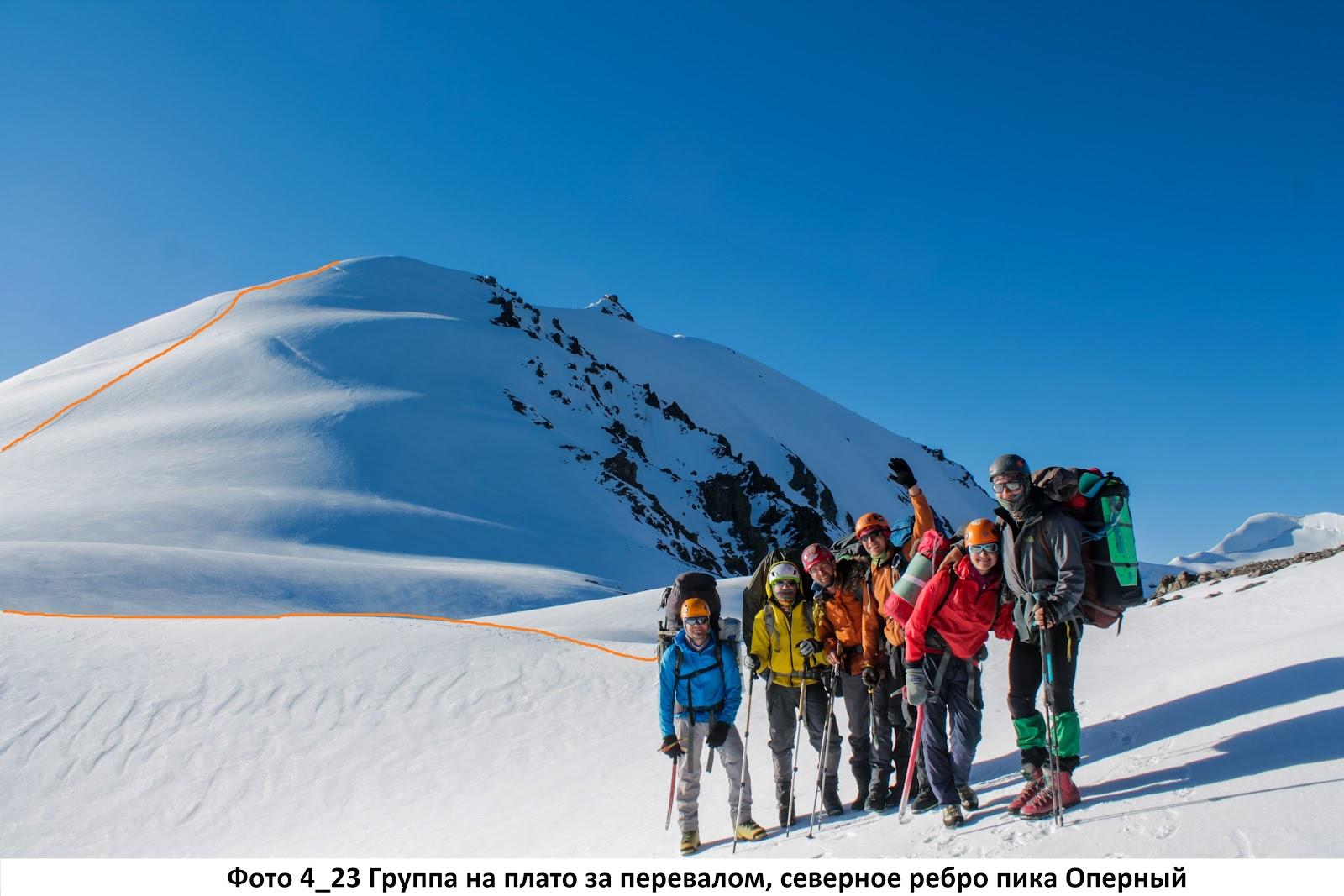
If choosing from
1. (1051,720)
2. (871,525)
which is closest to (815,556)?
(871,525)

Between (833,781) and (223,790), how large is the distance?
7.31 m

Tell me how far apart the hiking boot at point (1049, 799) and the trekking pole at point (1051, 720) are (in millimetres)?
19

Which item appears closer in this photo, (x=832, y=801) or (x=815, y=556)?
(x=832, y=801)

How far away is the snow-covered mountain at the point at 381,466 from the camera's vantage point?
2422 centimetres

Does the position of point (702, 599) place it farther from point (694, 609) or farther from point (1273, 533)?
point (1273, 533)

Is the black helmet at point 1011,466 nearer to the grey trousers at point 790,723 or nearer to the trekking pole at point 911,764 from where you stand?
the trekking pole at point 911,764

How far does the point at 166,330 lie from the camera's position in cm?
7488

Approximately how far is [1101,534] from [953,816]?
78.7 inches

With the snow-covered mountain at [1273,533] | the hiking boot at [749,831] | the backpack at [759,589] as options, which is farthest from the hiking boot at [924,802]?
the snow-covered mountain at [1273,533]

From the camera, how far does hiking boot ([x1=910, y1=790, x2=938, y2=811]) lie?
232 inches

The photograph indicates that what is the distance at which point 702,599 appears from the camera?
21.4 ft

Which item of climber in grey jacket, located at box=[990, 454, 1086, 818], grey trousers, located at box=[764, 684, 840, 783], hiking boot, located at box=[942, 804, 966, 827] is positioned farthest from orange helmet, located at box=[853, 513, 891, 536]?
hiking boot, located at box=[942, 804, 966, 827]
